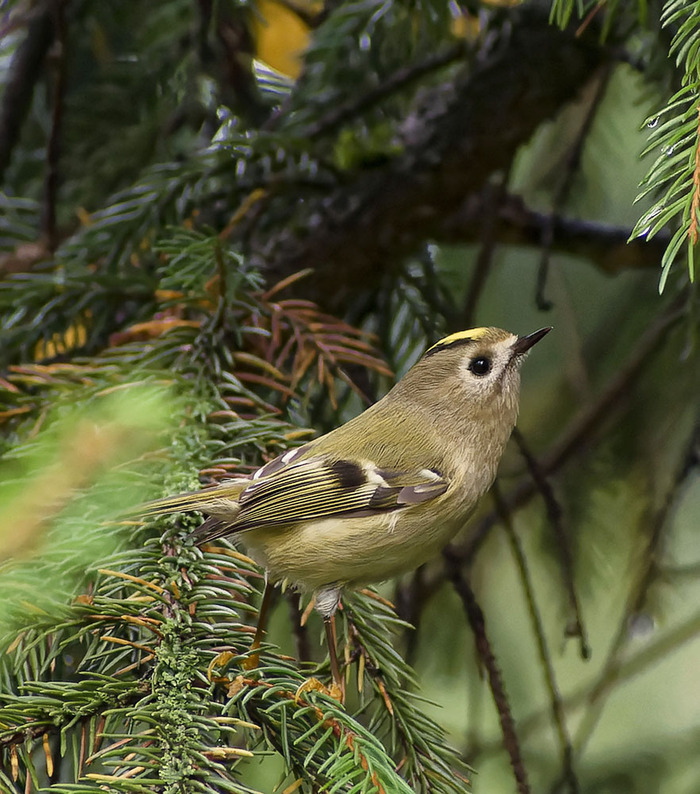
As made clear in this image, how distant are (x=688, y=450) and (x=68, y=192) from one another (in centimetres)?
121

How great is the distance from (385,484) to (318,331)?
0.24 metres

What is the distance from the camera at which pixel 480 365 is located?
136 cm

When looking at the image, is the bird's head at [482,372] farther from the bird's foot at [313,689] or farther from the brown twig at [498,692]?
the bird's foot at [313,689]

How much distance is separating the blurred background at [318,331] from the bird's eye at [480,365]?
0.38 ft

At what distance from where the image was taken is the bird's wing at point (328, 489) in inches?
43.9

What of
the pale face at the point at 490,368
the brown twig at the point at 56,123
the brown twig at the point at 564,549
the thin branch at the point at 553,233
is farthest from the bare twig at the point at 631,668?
the brown twig at the point at 56,123

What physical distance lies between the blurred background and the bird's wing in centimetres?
4

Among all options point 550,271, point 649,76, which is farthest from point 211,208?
point 550,271

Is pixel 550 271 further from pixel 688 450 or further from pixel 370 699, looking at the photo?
pixel 370 699

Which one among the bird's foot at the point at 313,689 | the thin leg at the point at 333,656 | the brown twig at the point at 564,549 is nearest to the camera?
the bird's foot at the point at 313,689

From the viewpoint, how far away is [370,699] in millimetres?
987

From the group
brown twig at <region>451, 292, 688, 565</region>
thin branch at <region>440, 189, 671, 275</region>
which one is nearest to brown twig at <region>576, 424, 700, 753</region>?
brown twig at <region>451, 292, 688, 565</region>

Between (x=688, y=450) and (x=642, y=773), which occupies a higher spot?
(x=688, y=450)

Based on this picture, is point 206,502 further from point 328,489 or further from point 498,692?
point 498,692
